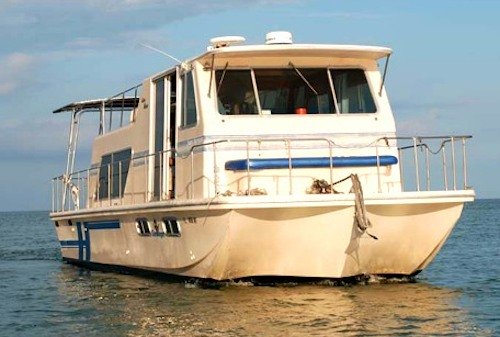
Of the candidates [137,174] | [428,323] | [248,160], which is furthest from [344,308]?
[137,174]

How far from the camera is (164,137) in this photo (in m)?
14.1

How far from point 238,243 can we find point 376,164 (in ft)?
7.43

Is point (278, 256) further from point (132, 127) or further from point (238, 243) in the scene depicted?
point (132, 127)

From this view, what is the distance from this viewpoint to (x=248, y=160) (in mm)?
12125

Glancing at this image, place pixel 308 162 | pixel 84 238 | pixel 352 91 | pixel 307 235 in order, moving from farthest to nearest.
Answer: pixel 84 238
pixel 352 91
pixel 308 162
pixel 307 235

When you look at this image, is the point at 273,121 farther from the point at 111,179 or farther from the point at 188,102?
the point at 111,179

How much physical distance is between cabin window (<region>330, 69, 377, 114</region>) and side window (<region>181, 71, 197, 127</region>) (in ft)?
6.63

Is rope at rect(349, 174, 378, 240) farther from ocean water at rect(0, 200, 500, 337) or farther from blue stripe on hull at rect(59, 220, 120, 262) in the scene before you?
blue stripe on hull at rect(59, 220, 120, 262)

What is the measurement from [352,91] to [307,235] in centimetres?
264

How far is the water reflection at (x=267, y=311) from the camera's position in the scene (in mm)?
9977

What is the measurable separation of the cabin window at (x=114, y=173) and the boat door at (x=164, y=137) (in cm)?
136

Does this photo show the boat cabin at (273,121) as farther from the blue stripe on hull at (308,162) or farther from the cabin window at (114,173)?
the cabin window at (114,173)

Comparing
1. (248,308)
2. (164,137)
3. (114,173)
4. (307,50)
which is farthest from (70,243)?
(248,308)

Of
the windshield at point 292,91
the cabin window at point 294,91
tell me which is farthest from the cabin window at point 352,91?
the cabin window at point 294,91
